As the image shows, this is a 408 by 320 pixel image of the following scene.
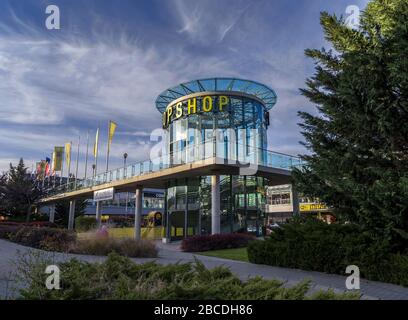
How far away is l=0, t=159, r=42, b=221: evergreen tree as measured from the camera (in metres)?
37.3

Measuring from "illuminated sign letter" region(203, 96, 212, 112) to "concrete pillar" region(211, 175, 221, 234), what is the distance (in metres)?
5.13

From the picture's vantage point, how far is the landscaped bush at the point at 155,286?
474 cm

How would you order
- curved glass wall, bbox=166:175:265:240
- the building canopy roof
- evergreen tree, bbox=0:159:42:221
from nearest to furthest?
curved glass wall, bbox=166:175:265:240 < the building canopy roof < evergreen tree, bbox=0:159:42:221

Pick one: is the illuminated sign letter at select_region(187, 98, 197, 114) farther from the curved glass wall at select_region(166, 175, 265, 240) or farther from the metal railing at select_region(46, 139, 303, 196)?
the curved glass wall at select_region(166, 175, 265, 240)

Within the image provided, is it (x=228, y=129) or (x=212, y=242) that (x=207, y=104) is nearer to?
(x=228, y=129)

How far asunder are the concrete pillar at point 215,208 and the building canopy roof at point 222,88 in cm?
714

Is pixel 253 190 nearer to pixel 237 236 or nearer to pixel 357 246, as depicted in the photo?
pixel 237 236

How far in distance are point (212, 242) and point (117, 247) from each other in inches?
210

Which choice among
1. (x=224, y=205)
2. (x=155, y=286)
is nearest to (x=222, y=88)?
(x=224, y=205)

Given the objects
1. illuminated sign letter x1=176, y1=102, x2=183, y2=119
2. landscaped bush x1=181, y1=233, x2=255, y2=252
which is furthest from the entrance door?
illuminated sign letter x1=176, y1=102, x2=183, y2=119

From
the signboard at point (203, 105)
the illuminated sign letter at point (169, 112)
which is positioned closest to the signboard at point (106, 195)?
the illuminated sign letter at point (169, 112)

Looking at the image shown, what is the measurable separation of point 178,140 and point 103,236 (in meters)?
11.5

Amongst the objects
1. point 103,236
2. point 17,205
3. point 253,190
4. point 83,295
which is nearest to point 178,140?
point 253,190

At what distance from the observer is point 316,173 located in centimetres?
991
